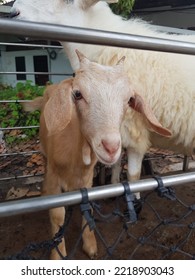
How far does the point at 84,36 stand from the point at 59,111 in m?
0.34

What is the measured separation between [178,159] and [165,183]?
11.6 ft

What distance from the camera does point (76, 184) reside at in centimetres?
201

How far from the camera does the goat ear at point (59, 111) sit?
48.0 inches

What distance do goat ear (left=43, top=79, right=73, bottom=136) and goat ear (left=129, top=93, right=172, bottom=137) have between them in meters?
0.39

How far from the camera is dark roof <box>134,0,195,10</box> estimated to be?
7.79 m

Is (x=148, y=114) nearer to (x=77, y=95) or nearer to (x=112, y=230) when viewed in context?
(x=77, y=95)

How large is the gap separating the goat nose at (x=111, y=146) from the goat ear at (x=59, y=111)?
0.64 ft

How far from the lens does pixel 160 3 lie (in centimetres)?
790

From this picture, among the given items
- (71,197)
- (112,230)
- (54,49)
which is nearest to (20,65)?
(54,49)

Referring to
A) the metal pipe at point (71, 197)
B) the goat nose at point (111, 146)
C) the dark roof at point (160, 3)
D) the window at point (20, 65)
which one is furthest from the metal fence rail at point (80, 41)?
the window at point (20, 65)

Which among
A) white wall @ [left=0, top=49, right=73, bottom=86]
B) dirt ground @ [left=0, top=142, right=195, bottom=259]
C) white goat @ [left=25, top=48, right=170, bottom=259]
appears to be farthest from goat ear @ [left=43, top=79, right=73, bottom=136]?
white wall @ [left=0, top=49, right=73, bottom=86]

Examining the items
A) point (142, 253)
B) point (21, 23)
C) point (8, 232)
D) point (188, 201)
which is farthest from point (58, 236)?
point (188, 201)

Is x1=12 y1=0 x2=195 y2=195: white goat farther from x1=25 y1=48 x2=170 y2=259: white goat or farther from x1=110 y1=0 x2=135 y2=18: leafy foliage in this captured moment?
x1=110 y1=0 x2=135 y2=18: leafy foliage
